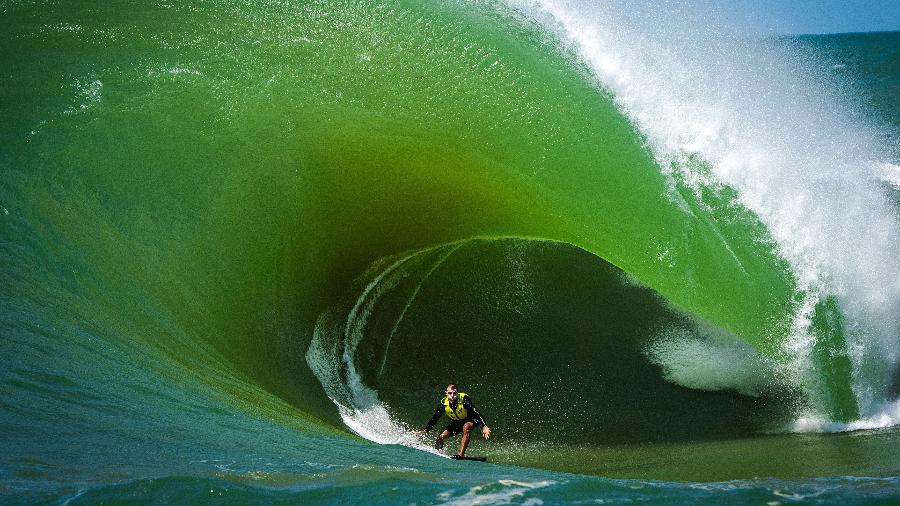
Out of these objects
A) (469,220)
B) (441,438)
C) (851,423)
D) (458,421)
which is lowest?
(441,438)

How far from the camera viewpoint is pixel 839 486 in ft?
14.0

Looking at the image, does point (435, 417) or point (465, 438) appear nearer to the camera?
point (465, 438)

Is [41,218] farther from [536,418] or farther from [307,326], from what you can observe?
[536,418]

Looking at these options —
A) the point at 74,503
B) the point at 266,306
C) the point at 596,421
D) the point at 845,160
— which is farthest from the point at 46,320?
the point at 845,160

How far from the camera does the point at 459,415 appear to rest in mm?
6598

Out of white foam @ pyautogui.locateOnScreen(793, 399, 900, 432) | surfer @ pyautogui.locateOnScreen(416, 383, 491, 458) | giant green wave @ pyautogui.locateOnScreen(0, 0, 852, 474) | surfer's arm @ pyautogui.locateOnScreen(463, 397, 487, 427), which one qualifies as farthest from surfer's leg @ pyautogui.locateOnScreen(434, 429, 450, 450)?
white foam @ pyautogui.locateOnScreen(793, 399, 900, 432)

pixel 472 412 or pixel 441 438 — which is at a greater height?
pixel 472 412

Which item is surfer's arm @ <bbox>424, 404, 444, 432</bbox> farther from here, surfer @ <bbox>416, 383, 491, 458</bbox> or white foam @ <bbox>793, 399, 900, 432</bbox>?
white foam @ <bbox>793, 399, 900, 432</bbox>

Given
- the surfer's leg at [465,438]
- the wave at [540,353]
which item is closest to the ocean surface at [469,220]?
the wave at [540,353]

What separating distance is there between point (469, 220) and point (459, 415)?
191 cm

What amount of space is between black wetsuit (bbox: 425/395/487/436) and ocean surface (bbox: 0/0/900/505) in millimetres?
178

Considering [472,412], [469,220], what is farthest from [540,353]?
[469,220]

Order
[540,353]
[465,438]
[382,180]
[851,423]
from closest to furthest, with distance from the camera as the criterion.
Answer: [465,438] < [851,423] < [540,353] < [382,180]

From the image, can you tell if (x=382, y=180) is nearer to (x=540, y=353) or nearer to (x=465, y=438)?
(x=540, y=353)
